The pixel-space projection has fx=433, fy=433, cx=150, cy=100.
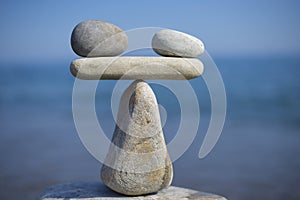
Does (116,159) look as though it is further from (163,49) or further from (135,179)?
(163,49)

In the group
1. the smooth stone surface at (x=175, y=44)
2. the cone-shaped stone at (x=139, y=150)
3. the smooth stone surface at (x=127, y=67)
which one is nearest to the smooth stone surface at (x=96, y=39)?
the smooth stone surface at (x=127, y=67)

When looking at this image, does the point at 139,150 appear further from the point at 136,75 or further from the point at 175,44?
the point at 175,44

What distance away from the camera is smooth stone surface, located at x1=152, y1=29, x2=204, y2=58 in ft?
15.2

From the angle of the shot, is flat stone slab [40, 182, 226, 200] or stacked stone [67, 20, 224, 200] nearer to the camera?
stacked stone [67, 20, 224, 200]


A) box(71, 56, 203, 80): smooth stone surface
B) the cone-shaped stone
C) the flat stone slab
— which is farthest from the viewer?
the flat stone slab

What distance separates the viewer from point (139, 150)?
15.1 ft

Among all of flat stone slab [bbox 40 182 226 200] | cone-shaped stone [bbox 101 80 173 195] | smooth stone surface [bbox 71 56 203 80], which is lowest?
flat stone slab [bbox 40 182 226 200]

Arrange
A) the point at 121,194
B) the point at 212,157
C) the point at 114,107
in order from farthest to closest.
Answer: the point at 212,157
the point at 114,107
the point at 121,194

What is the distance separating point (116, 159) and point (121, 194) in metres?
0.43

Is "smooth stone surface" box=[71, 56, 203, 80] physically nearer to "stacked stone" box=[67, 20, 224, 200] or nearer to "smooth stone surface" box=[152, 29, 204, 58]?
"stacked stone" box=[67, 20, 224, 200]

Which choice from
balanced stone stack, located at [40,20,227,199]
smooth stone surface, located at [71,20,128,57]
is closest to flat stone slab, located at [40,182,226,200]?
balanced stone stack, located at [40,20,227,199]

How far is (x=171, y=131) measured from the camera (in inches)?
438

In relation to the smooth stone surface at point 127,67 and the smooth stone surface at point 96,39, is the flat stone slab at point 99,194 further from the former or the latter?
the smooth stone surface at point 96,39

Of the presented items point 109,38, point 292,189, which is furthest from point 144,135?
point 292,189
